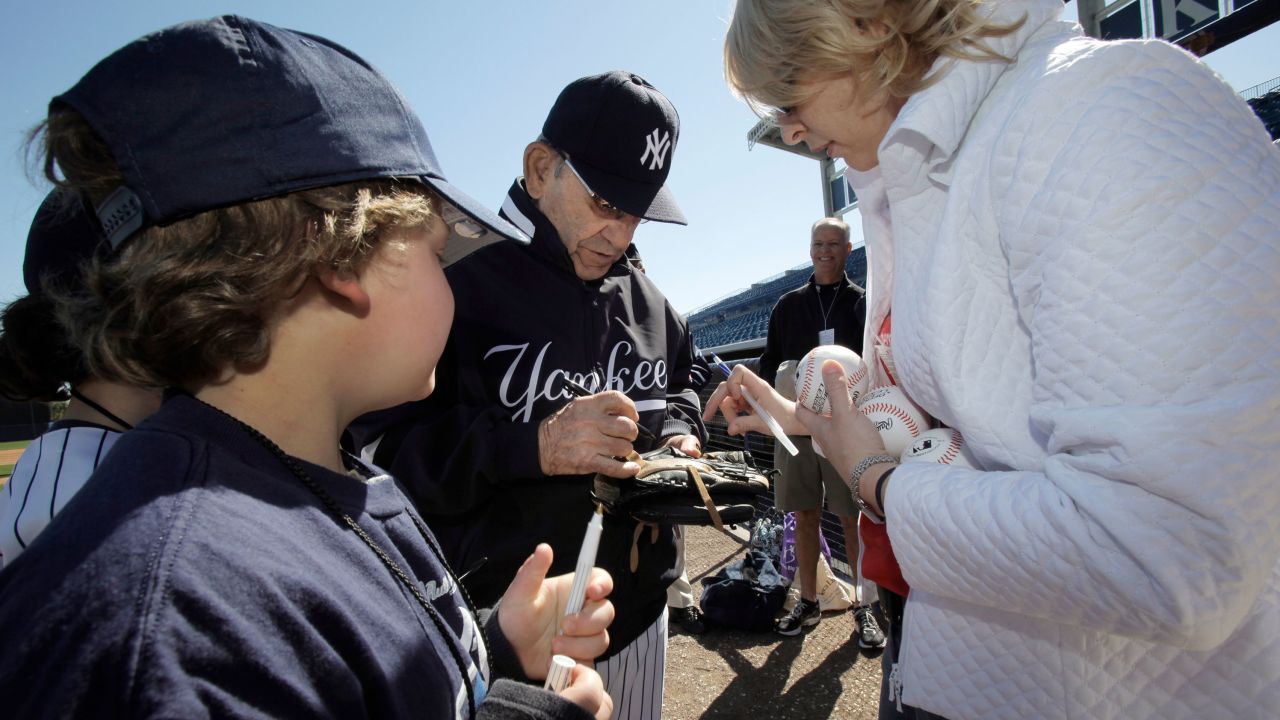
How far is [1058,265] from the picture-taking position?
834 mm

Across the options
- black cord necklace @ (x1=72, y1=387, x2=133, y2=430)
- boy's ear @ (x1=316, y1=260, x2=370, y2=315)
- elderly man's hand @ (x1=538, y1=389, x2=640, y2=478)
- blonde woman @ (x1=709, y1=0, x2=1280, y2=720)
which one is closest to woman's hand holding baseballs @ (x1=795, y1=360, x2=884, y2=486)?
blonde woman @ (x1=709, y1=0, x2=1280, y2=720)

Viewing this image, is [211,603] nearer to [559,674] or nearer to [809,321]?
[559,674]

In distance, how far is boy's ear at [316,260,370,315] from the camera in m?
0.79

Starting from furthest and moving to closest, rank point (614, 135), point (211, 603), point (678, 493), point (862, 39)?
point (614, 135), point (678, 493), point (862, 39), point (211, 603)

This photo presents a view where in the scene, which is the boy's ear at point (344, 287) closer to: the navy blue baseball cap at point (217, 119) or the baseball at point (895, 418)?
the navy blue baseball cap at point (217, 119)

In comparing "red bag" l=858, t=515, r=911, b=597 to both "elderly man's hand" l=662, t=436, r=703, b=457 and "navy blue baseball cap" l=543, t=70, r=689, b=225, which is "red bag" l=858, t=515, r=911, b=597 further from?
"navy blue baseball cap" l=543, t=70, r=689, b=225

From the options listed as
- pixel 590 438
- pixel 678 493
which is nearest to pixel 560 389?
pixel 590 438

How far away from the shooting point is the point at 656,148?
1.72 meters

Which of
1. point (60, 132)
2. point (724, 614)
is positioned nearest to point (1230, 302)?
point (60, 132)

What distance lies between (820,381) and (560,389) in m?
0.70

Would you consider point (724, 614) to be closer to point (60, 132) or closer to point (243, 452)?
point (243, 452)

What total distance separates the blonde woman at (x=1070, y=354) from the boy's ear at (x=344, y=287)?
0.89m

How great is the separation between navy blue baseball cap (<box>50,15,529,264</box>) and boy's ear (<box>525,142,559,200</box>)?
0.97 m

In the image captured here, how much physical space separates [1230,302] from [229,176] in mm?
1174
